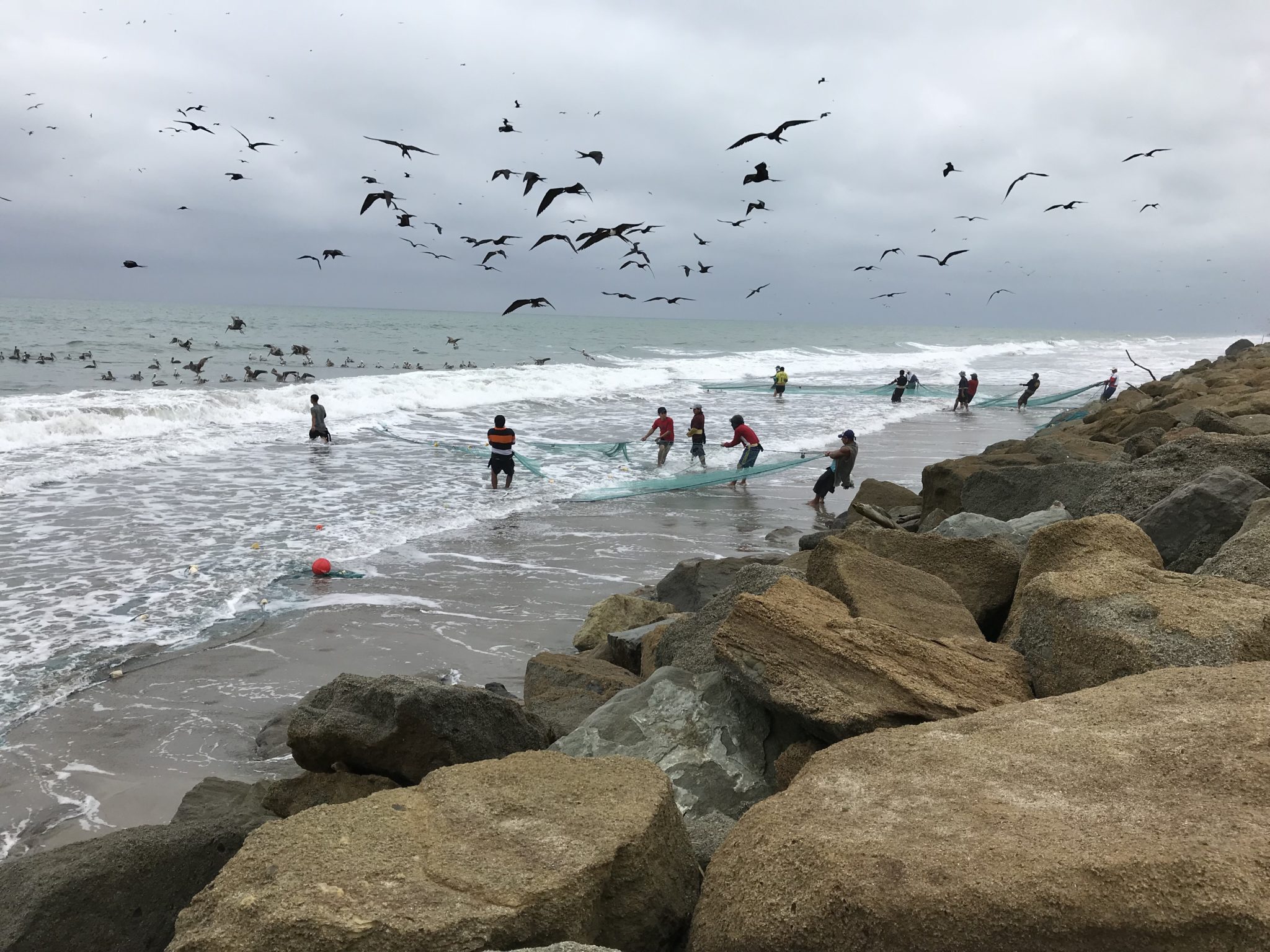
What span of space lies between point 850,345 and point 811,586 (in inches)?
3316

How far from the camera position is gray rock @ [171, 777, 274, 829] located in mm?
3652

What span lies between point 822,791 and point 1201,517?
3.16 m

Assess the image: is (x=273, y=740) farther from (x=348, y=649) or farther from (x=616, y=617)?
(x=616, y=617)

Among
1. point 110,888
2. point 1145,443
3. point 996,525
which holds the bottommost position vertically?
point 110,888

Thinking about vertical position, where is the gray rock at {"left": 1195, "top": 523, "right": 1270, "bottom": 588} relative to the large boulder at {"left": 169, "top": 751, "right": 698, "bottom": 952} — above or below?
above

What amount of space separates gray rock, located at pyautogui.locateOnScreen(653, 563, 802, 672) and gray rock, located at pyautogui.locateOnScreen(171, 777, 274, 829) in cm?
192

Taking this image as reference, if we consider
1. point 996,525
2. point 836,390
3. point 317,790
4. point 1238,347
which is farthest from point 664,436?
point 1238,347

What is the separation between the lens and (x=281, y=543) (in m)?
9.91

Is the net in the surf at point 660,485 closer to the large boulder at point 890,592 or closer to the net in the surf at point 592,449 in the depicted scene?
the net in the surf at point 592,449

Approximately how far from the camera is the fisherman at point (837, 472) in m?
13.0

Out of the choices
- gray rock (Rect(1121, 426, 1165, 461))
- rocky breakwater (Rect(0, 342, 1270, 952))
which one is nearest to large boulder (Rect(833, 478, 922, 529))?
gray rock (Rect(1121, 426, 1165, 461))

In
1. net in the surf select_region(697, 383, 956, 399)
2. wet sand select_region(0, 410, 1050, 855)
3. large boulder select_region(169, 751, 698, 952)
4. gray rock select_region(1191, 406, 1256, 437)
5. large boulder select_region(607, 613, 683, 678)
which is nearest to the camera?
large boulder select_region(169, 751, 698, 952)

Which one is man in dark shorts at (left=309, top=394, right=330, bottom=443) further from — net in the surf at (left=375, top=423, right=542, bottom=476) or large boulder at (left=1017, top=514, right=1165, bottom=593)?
large boulder at (left=1017, top=514, right=1165, bottom=593)

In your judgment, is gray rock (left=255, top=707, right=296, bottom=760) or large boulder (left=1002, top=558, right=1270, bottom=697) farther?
gray rock (left=255, top=707, right=296, bottom=760)
